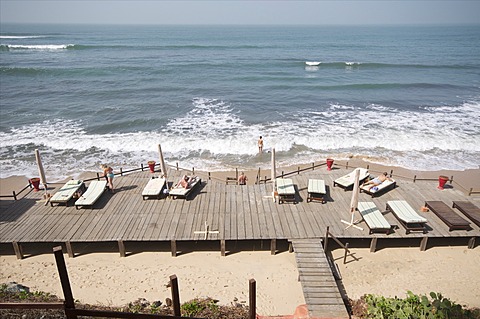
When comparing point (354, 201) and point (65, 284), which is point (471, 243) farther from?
point (65, 284)

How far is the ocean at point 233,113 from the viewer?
945 inches

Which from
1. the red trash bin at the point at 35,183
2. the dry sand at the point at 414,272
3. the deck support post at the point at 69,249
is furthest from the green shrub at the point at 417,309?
the red trash bin at the point at 35,183

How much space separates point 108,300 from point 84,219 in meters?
4.33

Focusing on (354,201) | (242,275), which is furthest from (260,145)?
(242,275)

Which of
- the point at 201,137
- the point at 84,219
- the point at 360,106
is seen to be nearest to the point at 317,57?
the point at 360,106

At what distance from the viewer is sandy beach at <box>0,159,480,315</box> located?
1130cm

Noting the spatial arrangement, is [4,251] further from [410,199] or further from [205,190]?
[410,199]

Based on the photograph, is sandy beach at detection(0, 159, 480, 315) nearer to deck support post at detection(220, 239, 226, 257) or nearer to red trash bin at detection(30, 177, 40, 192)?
deck support post at detection(220, 239, 226, 257)

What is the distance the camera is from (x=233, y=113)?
111 ft

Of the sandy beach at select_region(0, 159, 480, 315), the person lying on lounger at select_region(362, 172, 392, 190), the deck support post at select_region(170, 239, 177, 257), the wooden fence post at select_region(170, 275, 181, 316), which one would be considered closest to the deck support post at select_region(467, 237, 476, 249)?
the sandy beach at select_region(0, 159, 480, 315)

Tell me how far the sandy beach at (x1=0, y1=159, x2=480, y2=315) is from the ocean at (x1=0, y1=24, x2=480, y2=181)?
9654mm

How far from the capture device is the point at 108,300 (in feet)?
36.5

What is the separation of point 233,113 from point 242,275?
76.6 ft

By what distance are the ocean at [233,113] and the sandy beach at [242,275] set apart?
9.65 metres
